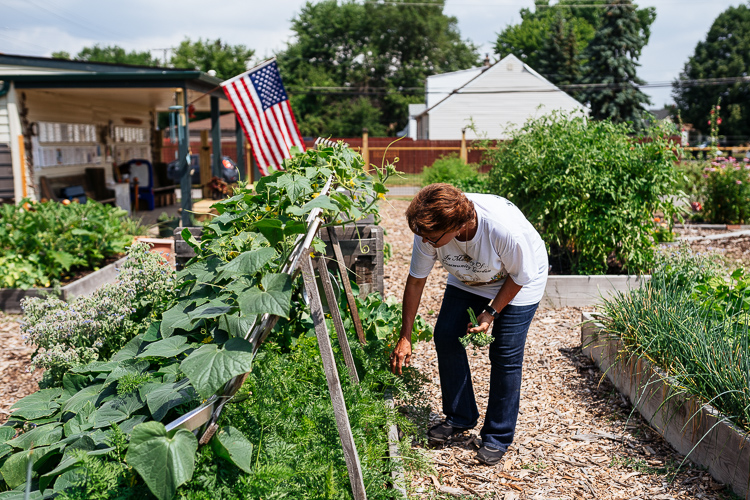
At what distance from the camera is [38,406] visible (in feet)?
8.63

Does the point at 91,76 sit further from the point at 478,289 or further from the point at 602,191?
the point at 478,289

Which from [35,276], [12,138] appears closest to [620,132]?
[35,276]

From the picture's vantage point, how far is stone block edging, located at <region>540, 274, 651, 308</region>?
5.88 m

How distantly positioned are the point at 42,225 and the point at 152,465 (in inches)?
217

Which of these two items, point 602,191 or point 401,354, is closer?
point 401,354

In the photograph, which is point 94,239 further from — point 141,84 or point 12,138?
point 12,138

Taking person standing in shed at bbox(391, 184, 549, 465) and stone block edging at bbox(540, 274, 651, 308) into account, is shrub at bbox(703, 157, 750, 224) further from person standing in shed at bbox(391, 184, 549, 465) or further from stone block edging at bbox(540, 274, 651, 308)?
person standing in shed at bbox(391, 184, 549, 465)

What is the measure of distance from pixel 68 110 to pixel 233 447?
12563 mm

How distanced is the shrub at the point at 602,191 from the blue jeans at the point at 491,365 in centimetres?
321

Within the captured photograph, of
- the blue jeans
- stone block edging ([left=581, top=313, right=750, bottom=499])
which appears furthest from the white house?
the blue jeans

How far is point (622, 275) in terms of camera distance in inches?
240

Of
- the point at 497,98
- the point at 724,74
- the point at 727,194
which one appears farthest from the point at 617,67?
the point at 727,194

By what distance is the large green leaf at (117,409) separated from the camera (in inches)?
82.6

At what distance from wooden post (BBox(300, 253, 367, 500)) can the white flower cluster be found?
1.87 m
